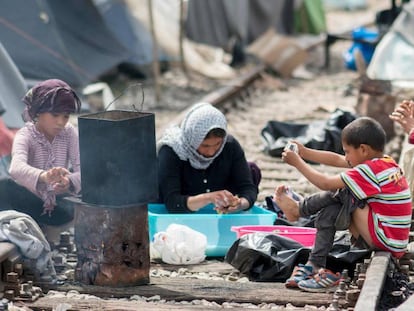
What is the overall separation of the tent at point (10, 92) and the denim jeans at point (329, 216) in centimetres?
366

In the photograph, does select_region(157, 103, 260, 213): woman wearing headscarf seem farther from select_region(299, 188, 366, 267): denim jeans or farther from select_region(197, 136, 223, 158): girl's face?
select_region(299, 188, 366, 267): denim jeans

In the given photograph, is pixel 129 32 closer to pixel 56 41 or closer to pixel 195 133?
pixel 56 41

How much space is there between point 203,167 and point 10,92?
2.86 metres

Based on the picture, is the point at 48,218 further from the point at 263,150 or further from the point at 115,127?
the point at 263,150

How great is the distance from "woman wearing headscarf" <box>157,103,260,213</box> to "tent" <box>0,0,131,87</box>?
747 centimetres

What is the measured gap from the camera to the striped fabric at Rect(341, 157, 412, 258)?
611 cm

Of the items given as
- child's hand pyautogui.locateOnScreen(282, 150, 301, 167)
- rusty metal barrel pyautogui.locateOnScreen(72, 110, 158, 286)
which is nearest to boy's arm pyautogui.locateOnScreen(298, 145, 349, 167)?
child's hand pyautogui.locateOnScreen(282, 150, 301, 167)

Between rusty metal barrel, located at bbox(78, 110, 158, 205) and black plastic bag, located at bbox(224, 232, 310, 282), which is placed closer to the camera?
rusty metal barrel, located at bbox(78, 110, 158, 205)

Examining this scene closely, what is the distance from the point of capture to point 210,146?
7199 millimetres

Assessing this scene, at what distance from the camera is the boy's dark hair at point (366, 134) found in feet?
20.2

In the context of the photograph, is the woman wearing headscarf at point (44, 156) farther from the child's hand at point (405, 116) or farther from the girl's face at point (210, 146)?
the child's hand at point (405, 116)

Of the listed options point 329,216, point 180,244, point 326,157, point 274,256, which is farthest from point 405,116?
point 180,244

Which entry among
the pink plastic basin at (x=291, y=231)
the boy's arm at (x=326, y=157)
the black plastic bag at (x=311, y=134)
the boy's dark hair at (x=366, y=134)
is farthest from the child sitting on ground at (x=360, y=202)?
the black plastic bag at (x=311, y=134)

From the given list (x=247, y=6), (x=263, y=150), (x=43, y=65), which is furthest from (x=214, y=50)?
(x=263, y=150)
